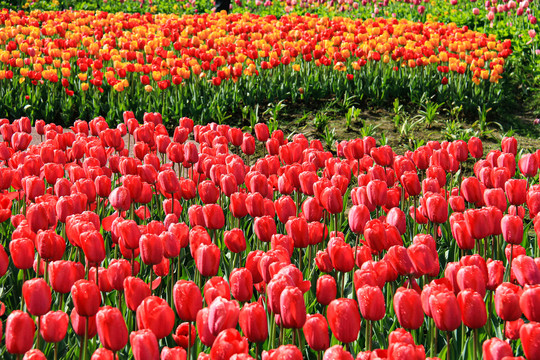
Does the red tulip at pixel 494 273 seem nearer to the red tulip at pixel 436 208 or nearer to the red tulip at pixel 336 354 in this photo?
the red tulip at pixel 436 208

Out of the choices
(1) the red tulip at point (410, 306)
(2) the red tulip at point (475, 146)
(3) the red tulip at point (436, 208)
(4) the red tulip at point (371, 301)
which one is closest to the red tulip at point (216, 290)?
(4) the red tulip at point (371, 301)

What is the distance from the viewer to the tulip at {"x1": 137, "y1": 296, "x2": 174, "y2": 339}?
1.91 metres

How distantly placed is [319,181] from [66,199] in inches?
44.8

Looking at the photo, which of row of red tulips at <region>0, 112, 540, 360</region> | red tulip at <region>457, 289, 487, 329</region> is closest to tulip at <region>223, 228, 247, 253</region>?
row of red tulips at <region>0, 112, 540, 360</region>

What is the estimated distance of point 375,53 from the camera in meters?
7.45

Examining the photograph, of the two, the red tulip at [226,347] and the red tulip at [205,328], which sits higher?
the red tulip at [226,347]

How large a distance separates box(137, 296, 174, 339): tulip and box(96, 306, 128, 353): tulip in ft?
0.22

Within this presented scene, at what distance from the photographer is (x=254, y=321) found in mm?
1878

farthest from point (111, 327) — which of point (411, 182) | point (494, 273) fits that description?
point (411, 182)

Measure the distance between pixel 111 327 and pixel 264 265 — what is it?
0.57 metres

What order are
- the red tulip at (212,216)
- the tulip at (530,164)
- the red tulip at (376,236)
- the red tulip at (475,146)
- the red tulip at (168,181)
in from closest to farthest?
1. the red tulip at (376,236)
2. the red tulip at (212,216)
3. the red tulip at (168,181)
4. the tulip at (530,164)
5. the red tulip at (475,146)

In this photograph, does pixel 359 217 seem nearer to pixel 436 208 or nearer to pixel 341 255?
pixel 436 208

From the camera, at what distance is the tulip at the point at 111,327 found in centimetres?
186

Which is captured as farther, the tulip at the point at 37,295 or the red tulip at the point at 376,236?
the red tulip at the point at 376,236
